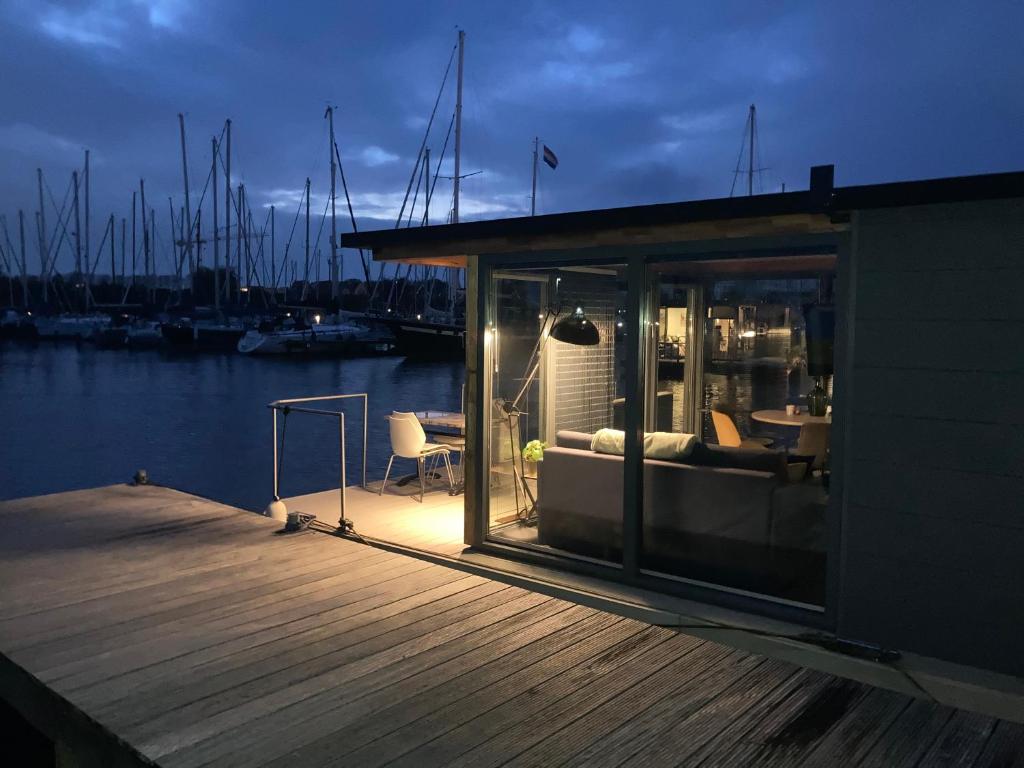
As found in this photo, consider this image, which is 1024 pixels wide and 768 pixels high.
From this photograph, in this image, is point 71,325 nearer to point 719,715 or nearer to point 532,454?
point 532,454

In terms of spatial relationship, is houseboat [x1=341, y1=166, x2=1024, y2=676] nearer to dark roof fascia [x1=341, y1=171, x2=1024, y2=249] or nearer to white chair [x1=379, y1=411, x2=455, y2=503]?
dark roof fascia [x1=341, y1=171, x2=1024, y2=249]

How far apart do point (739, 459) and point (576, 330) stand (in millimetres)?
1845

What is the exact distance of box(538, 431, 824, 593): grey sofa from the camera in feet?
14.5

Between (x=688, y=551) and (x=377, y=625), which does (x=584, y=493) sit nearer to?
(x=688, y=551)

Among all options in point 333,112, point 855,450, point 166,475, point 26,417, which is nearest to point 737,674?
point 855,450

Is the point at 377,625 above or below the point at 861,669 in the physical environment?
above

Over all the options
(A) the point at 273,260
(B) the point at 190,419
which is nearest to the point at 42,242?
(A) the point at 273,260

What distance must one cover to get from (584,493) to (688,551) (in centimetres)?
75

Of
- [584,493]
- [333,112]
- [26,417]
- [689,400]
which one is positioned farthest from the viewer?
[333,112]

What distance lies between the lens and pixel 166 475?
665 inches

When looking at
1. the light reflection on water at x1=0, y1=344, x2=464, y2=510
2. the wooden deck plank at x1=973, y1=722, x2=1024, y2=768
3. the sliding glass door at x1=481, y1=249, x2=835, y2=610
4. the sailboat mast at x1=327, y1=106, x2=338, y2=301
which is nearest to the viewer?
the wooden deck plank at x1=973, y1=722, x2=1024, y2=768

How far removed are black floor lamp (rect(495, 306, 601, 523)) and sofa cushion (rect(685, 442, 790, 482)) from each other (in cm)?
131

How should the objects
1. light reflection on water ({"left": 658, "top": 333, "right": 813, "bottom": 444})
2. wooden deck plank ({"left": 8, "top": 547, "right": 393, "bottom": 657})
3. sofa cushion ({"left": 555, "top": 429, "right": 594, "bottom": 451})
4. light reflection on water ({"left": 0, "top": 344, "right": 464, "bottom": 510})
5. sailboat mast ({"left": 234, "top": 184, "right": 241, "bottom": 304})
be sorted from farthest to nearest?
1. sailboat mast ({"left": 234, "top": 184, "right": 241, "bottom": 304})
2. light reflection on water ({"left": 0, "top": 344, "right": 464, "bottom": 510})
3. light reflection on water ({"left": 658, "top": 333, "right": 813, "bottom": 444})
4. sofa cushion ({"left": 555, "top": 429, "right": 594, "bottom": 451})
5. wooden deck plank ({"left": 8, "top": 547, "right": 393, "bottom": 657})

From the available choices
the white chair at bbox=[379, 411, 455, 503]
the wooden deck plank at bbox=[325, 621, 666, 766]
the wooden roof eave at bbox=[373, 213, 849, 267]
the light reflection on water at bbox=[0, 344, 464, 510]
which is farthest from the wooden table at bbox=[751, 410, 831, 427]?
the light reflection on water at bbox=[0, 344, 464, 510]
